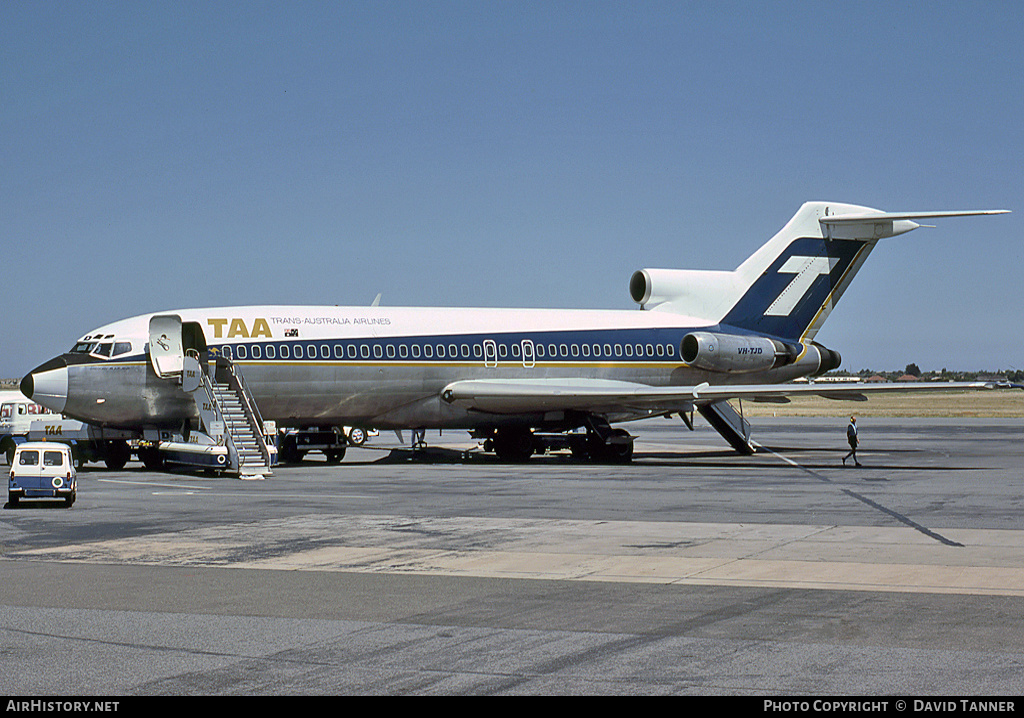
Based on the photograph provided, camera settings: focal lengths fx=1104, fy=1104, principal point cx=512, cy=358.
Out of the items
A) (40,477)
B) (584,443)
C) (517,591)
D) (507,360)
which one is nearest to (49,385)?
(40,477)

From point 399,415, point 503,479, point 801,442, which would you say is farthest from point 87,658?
point 801,442

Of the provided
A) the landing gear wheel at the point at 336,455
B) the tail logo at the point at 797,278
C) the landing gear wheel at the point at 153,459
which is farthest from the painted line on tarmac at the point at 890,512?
the landing gear wheel at the point at 153,459

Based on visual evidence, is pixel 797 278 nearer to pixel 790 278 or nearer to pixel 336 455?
pixel 790 278

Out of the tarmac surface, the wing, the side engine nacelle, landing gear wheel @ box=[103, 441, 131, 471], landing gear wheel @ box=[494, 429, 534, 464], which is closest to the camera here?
the tarmac surface

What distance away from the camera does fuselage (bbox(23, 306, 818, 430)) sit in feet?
102

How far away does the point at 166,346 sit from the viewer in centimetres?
3169

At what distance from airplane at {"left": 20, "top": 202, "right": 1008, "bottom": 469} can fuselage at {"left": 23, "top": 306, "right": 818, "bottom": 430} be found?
47 mm

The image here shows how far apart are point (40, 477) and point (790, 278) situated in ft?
94.9

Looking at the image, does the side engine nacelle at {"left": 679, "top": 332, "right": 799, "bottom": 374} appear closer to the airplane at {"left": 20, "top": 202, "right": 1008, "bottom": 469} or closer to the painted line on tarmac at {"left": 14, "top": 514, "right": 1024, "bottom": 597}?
the airplane at {"left": 20, "top": 202, "right": 1008, "bottom": 469}

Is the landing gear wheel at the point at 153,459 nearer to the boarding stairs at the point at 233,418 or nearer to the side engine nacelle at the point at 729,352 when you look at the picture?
the boarding stairs at the point at 233,418

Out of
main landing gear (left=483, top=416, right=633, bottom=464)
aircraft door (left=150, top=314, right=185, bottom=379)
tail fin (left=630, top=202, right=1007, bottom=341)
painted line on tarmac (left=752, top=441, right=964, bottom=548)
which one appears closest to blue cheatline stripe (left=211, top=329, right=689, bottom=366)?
aircraft door (left=150, top=314, right=185, bottom=379)

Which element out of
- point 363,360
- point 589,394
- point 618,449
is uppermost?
point 363,360

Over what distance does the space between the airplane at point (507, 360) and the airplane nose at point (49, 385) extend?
0.04 m
